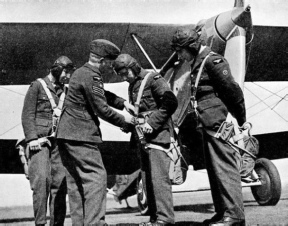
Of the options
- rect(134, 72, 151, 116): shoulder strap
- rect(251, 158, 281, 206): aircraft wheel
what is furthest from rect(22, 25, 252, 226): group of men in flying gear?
rect(251, 158, 281, 206): aircraft wheel

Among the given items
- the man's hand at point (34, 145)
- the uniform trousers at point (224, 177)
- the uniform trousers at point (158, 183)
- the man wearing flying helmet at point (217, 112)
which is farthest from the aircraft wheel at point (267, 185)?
the man's hand at point (34, 145)

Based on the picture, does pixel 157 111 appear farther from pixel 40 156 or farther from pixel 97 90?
pixel 40 156

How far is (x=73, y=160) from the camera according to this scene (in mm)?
3904

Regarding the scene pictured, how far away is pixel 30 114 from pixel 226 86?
2.28 meters

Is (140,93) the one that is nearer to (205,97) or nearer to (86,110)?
(86,110)

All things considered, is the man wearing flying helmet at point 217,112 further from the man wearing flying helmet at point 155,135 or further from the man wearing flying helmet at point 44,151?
the man wearing flying helmet at point 44,151

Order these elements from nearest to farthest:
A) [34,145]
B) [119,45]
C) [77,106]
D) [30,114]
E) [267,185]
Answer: [77,106], [34,145], [30,114], [267,185], [119,45]

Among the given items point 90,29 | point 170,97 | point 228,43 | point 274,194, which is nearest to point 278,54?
point 228,43

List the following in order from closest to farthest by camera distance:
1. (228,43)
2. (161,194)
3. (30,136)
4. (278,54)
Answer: (161,194), (30,136), (228,43), (278,54)

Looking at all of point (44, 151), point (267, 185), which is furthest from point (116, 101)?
point (267, 185)

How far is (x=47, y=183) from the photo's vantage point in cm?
469

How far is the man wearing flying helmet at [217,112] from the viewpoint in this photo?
3.52 meters

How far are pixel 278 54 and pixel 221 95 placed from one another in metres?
6.03

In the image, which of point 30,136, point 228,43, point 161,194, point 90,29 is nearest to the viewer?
point 161,194
